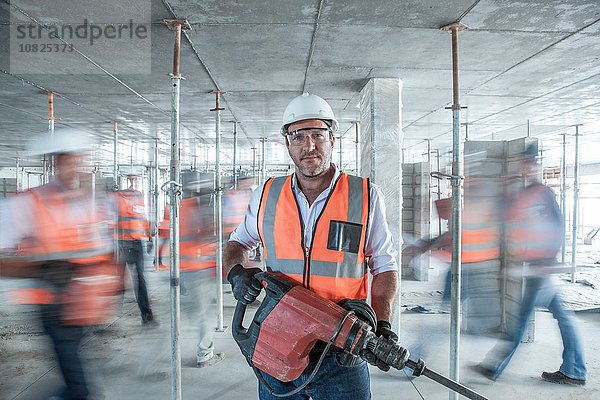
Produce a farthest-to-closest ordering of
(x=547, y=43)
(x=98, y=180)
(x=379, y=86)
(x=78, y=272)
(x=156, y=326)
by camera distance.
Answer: (x=98, y=180), (x=156, y=326), (x=379, y=86), (x=547, y=43), (x=78, y=272)

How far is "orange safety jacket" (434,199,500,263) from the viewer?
407cm

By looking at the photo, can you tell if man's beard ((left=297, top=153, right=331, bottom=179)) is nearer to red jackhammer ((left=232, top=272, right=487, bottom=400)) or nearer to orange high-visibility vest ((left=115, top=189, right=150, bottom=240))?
red jackhammer ((left=232, top=272, right=487, bottom=400))

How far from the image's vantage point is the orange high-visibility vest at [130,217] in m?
5.50

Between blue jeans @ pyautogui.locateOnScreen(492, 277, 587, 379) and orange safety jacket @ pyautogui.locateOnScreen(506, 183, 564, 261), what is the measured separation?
0.26 metres

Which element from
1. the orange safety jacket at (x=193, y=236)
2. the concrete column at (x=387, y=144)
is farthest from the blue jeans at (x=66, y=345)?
the concrete column at (x=387, y=144)

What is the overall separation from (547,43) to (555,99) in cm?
265

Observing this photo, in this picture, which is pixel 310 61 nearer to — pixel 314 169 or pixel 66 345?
pixel 314 169

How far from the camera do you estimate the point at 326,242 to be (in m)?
1.74

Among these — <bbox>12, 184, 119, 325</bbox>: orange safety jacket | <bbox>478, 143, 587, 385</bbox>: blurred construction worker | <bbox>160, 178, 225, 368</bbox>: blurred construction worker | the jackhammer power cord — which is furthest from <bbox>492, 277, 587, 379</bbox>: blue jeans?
<bbox>12, 184, 119, 325</bbox>: orange safety jacket

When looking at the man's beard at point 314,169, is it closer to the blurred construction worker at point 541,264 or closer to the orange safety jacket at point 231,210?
the blurred construction worker at point 541,264

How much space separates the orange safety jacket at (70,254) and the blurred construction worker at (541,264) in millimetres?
3576

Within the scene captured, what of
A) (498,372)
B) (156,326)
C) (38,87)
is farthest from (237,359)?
(38,87)

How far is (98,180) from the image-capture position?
1053 centimetres

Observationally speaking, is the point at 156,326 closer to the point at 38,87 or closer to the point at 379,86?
the point at 38,87
